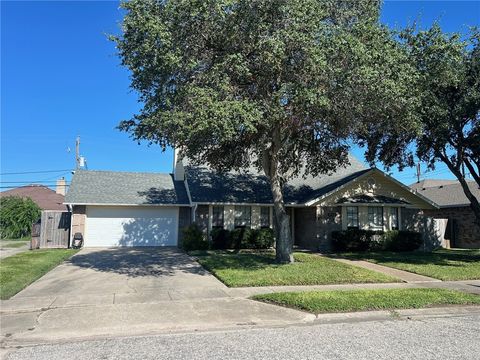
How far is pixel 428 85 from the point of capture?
1582 cm

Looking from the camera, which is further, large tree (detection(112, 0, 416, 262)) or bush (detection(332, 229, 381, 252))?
bush (detection(332, 229, 381, 252))

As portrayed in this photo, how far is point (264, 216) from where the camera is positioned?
23938mm

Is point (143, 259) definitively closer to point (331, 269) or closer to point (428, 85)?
point (331, 269)

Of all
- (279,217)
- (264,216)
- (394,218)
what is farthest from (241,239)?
(394,218)

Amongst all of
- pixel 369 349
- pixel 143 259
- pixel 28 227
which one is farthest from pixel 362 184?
pixel 28 227

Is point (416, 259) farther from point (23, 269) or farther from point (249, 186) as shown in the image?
point (23, 269)

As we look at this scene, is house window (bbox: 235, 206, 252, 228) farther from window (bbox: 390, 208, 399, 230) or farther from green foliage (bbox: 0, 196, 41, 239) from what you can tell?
green foliage (bbox: 0, 196, 41, 239)

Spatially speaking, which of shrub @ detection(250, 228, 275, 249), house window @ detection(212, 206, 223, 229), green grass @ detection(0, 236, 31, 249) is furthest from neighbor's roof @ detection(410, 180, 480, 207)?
green grass @ detection(0, 236, 31, 249)

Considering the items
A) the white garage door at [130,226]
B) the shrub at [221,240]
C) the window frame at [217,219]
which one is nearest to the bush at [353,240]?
the shrub at [221,240]

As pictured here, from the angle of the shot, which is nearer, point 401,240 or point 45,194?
point 401,240

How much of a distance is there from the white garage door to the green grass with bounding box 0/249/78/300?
413 centimetres

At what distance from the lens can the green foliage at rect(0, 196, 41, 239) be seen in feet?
109

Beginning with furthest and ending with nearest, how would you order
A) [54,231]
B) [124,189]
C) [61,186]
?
[61,186]
[124,189]
[54,231]

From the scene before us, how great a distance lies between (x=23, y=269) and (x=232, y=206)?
11433mm
